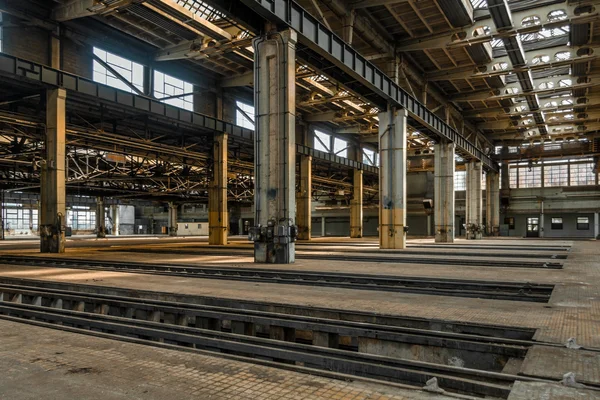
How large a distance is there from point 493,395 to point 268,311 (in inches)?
174

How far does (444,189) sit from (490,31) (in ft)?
40.7

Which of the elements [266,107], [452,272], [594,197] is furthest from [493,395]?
[594,197]

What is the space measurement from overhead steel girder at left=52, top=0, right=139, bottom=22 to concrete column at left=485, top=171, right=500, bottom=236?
4048 centimetres

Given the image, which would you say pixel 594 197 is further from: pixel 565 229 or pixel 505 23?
pixel 505 23

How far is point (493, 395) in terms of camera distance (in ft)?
12.0

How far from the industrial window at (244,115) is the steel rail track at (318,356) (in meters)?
24.1

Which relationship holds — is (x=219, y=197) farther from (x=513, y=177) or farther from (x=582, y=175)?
(x=582, y=175)

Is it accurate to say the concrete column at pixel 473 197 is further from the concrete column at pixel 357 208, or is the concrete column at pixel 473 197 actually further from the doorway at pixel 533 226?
the doorway at pixel 533 226

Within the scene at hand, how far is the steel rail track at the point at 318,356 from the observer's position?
12.9ft

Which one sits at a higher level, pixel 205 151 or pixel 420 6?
pixel 420 6

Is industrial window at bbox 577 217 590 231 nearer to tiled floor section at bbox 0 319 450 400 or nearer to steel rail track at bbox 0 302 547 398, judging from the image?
steel rail track at bbox 0 302 547 398

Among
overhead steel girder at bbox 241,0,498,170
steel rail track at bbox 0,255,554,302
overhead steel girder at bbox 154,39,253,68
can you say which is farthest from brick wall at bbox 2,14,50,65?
overhead steel girder at bbox 241,0,498,170

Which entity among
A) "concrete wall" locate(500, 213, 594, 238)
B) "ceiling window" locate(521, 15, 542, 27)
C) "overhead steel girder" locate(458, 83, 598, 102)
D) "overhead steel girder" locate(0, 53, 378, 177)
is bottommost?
"concrete wall" locate(500, 213, 594, 238)

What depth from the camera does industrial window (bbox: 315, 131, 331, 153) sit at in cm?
3864
